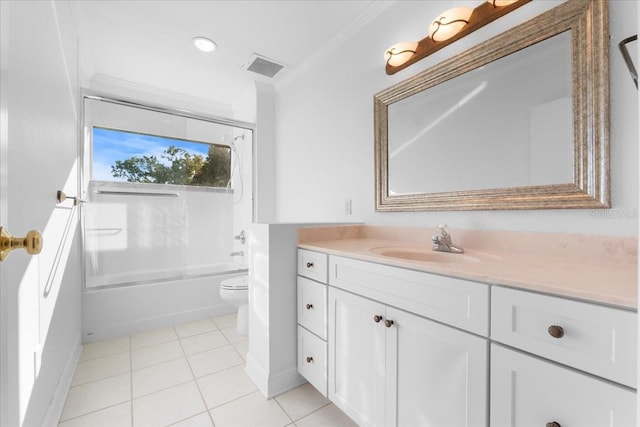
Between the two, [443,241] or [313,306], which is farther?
[313,306]

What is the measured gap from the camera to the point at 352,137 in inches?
77.5

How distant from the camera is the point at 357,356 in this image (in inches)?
45.6

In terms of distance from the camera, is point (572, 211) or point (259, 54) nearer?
point (572, 211)

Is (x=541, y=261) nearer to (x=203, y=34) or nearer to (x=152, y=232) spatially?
(x=203, y=34)

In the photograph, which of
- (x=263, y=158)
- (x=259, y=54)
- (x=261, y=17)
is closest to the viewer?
(x=261, y=17)

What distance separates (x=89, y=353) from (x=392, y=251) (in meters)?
2.25

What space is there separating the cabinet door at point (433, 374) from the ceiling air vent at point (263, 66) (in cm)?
235

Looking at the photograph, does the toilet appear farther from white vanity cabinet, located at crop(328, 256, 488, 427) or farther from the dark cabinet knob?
the dark cabinet knob

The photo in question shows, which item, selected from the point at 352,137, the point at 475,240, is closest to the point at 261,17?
the point at 352,137

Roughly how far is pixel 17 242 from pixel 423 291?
1028 millimetres

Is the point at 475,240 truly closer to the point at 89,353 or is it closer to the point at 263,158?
the point at 263,158

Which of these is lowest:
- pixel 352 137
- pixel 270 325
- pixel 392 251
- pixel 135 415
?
pixel 135 415

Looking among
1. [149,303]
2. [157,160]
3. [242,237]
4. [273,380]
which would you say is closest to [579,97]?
[273,380]

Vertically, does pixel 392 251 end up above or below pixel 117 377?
above
